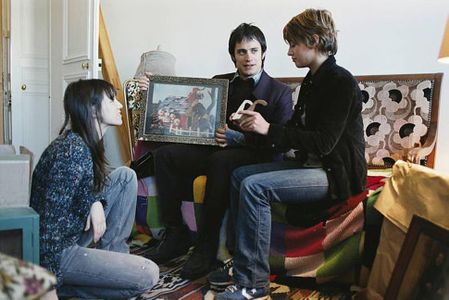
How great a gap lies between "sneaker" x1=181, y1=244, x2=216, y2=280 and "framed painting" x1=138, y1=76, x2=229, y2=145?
0.53 metres

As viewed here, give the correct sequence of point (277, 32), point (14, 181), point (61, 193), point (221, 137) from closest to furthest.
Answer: point (14, 181) < point (61, 193) < point (221, 137) < point (277, 32)

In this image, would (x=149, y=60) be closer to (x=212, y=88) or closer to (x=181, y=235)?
(x=212, y=88)

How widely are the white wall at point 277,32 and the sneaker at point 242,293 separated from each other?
1321 millimetres

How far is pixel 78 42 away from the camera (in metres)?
2.65

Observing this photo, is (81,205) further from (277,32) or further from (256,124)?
(277,32)

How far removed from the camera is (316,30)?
151 centimetres

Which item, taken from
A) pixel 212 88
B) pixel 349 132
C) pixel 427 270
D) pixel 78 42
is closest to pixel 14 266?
pixel 427 270

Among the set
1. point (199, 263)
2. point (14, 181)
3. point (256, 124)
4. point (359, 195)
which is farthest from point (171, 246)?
point (14, 181)

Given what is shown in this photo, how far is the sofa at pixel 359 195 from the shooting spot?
5.13 feet

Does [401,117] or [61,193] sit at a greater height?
[401,117]

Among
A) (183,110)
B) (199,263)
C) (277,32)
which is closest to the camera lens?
(199,263)

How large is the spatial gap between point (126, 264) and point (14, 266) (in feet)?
2.50

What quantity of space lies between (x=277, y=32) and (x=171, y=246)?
→ 1548mm

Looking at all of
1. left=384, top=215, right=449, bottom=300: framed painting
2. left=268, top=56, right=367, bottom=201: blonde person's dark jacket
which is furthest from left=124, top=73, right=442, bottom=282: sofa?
left=384, top=215, right=449, bottom=300: framed painting
